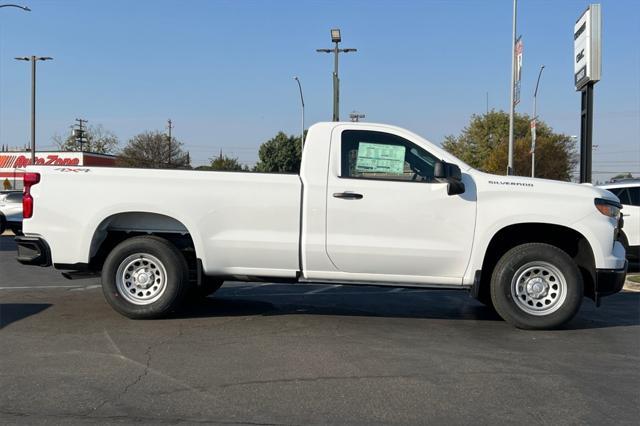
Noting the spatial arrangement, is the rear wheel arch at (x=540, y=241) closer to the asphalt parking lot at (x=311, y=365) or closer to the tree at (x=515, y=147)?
the asphalt parking lot at (x=311, y=365)

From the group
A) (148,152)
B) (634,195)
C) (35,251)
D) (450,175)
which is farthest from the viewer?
(148,152)

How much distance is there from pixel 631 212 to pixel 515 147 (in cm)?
3627

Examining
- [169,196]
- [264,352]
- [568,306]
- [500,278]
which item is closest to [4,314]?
[169,196]

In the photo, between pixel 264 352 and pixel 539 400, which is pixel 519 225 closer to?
pixel 539 400

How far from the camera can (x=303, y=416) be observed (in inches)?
156

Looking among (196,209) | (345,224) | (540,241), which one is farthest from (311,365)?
(540,241)

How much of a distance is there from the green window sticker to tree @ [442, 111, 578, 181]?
3820 centimetres

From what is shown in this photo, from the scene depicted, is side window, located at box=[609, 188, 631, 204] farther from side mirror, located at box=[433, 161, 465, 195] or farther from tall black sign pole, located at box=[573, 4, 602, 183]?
side mirror, located at box=[433, 161, 465, 195]

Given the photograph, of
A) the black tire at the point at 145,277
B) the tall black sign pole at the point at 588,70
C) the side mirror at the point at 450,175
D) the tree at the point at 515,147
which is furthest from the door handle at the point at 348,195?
the tree at the point at 515,147

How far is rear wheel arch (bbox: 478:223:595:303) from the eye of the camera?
6.61 meters

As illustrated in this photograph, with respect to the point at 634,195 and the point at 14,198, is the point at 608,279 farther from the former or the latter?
the point at 14,198

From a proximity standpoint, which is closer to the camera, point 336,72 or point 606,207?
point 606,207

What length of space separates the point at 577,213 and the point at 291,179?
3031 mm

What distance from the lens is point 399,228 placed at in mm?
6367
